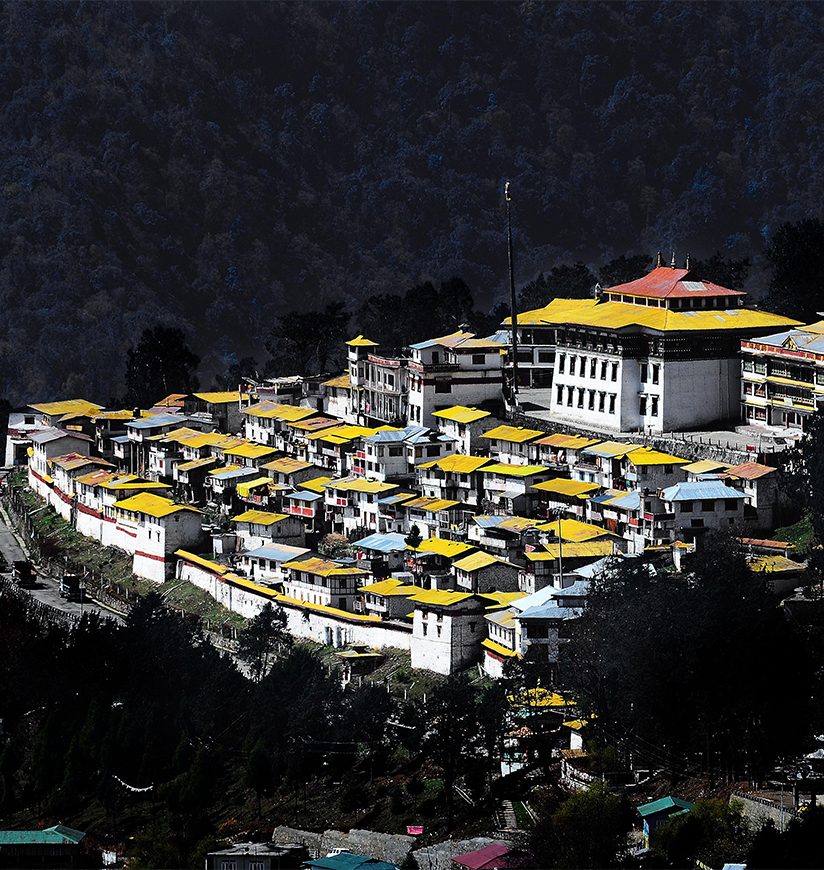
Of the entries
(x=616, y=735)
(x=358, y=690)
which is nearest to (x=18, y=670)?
(x=358, y=690)

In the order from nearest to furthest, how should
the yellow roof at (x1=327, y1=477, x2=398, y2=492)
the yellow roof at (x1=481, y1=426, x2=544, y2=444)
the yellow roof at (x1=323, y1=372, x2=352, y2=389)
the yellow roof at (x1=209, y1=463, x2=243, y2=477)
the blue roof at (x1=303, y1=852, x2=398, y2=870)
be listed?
1. the blue roof at (x1=303, y1=852, x2=398, y2=870)
2. the yellow roof at (x1=327, y1=477, x2=398, y2=492)
3. the yellow roof at (x1=481, y1=426, x2=544, y2=444)
4. the yellow roof at (x1=209, y1=463, x2=243, y2=477)
5. the yellow roof at (x1=323, y1=372, x2=352, y2=389)

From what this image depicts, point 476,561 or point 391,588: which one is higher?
point 476,561

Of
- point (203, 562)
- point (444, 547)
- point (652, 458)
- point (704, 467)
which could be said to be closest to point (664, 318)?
point (652, 458)

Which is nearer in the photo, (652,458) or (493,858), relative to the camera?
(493,858)

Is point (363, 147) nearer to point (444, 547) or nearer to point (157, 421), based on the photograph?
point (157, 421)

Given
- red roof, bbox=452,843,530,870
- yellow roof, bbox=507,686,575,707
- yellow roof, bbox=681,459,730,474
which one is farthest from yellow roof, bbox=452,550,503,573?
red roof, bbox=452,843,530,870

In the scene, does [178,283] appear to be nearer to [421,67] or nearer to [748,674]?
[421,67]

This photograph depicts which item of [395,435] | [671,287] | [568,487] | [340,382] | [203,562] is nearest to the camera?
[568,487]

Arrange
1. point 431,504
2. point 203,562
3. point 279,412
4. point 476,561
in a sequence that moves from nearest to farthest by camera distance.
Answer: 1. point 476,561
2. point 431,504
3. point 203,562
4. point 279,412

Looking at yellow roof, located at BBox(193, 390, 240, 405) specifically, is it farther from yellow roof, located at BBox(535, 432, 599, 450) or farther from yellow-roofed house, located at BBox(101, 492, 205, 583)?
yellow roof, located at BBox(535, 432, 599, 450)
